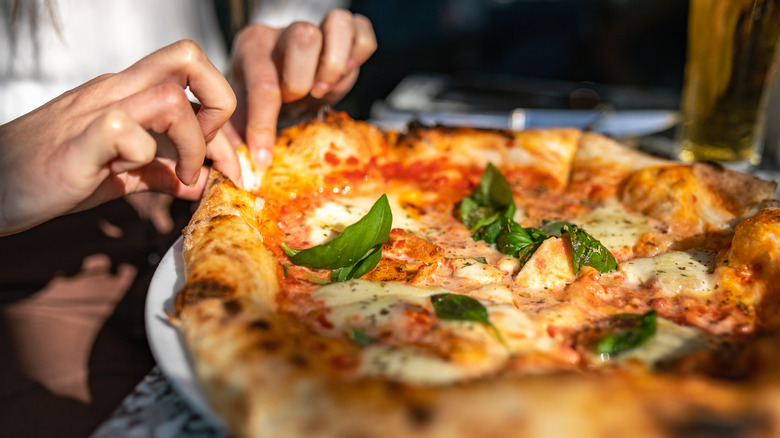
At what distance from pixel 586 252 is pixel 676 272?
204 mm

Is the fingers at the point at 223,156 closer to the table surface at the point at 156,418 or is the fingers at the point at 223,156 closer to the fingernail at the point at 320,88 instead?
the fingernail at the point at 320,88

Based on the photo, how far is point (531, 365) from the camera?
0.87 m

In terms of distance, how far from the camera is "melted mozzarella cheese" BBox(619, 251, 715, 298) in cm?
116

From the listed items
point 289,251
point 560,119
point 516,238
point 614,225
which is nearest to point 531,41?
point 560,119

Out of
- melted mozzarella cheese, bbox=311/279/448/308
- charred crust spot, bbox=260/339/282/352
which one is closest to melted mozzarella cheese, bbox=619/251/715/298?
melted mozzarella cheese, bbox=311/279/448/308

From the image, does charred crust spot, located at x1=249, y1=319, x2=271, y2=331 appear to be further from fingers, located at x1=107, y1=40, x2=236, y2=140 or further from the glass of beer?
the glass of beer

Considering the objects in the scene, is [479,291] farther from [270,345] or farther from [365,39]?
[365,39]

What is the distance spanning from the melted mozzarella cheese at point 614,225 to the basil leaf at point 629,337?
408mm

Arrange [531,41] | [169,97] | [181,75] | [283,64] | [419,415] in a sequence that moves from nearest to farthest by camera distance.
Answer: [419,415]
[169,97]
[181,75]
[283,64]
[531,41]

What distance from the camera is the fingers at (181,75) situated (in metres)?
1.13

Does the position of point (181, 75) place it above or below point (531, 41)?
above

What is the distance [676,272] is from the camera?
3.95ft

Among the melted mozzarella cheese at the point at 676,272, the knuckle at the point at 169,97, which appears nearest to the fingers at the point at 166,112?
the knuckle at the point at 169,97

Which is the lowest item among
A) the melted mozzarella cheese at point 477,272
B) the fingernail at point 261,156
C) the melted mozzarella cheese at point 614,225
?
the melted mozzarella cheese at point 614,225
